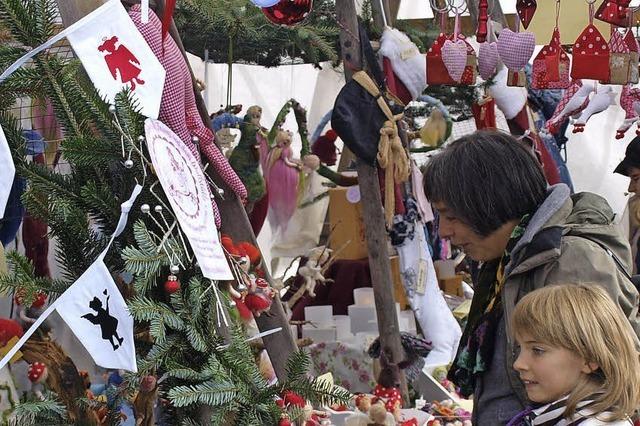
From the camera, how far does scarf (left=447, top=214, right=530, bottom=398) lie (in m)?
1.78

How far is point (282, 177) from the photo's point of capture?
15.4ft

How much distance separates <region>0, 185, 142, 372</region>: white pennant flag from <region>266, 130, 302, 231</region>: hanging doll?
3136 millimetres

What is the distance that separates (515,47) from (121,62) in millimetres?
2236

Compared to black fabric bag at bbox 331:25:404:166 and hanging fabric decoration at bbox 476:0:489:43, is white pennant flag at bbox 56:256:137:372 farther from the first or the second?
hanging fabric decoration at bbox 476:0:489:43

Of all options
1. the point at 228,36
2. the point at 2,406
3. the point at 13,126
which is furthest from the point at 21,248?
the point at 13,126

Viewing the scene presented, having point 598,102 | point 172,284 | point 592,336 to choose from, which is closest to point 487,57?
point 598,102

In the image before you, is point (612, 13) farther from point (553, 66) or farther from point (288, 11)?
point (288, 11)

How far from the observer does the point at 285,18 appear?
8.36 ft

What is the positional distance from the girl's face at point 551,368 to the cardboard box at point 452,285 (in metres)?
3.47

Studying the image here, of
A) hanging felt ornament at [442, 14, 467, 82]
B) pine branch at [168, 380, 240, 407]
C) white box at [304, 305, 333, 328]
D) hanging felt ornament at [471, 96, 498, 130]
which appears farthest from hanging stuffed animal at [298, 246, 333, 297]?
pine branch at [168, 380, 240, 407]

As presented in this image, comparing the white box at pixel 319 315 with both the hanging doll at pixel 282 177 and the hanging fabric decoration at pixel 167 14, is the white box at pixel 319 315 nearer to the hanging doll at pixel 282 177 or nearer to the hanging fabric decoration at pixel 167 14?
the hanging doll at pixel 282 177

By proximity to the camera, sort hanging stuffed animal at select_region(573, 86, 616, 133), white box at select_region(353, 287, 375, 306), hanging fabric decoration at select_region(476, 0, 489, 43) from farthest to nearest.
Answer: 1. hanging stuffed animal at select_region(573, 86, 616, 133)
2. white box at select_region(353, 287, 375, 306)
3. hanging fabric decoration at select_region(476, 0, 489, 43)

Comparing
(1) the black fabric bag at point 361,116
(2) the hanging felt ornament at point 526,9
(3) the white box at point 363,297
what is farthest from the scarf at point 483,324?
(3) the white box at point 363,297

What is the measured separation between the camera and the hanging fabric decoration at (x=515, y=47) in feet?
11.7
